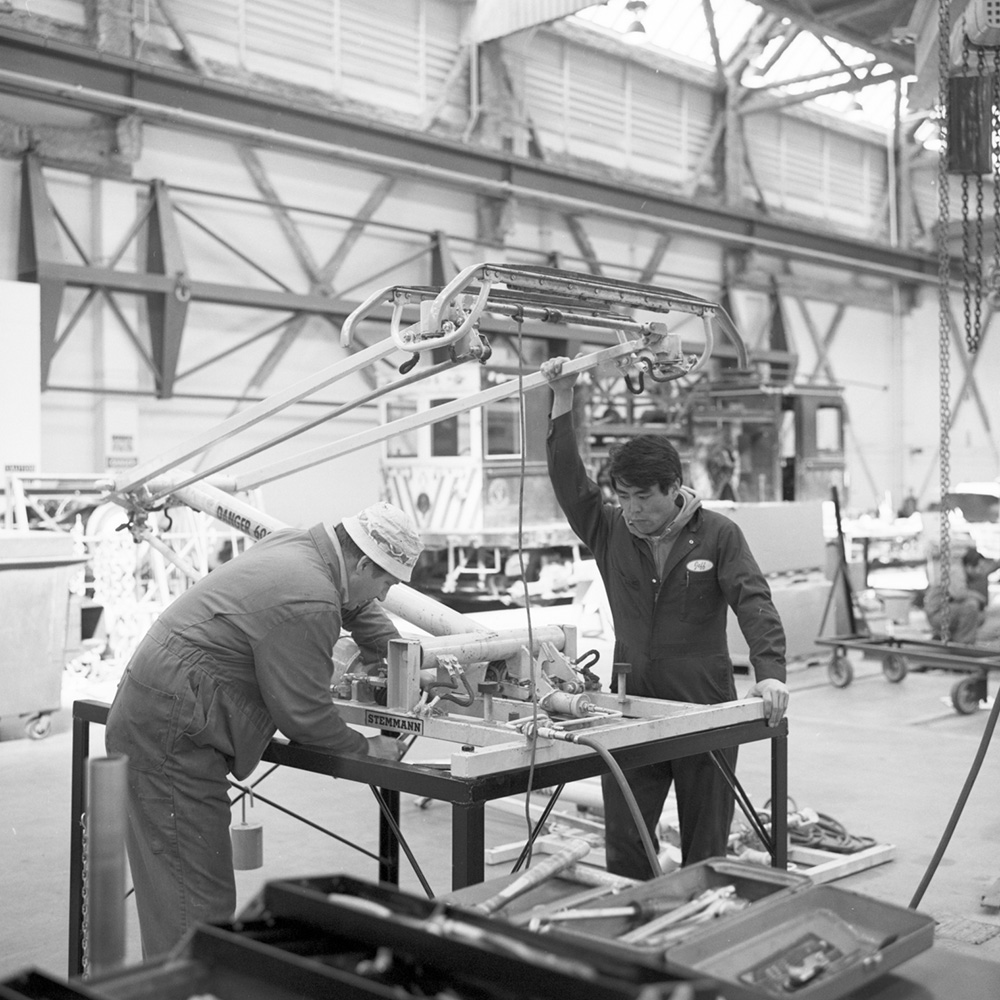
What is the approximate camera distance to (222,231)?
13.2 metres

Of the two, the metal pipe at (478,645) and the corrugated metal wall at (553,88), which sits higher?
the corrugated metal wall at (553,88)

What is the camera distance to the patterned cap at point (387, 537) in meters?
3.08

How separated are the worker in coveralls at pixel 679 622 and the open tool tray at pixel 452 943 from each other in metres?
2.24

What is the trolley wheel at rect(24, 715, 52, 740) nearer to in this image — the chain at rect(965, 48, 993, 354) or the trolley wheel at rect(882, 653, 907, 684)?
the chain at rect(965, 48, 993, 354)

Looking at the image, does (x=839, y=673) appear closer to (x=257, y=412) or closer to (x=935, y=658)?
(x=935, y=658)

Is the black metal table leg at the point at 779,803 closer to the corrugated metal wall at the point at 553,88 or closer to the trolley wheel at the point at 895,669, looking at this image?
the trolley wheel at the point at 895,669

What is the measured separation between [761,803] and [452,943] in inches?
212

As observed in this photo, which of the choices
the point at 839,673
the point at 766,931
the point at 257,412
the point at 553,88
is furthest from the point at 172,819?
the point at 553,88

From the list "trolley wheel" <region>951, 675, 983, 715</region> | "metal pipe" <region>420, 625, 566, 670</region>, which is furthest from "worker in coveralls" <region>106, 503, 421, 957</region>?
"trolley wheel" <region>951, 675, 983, 715</region>

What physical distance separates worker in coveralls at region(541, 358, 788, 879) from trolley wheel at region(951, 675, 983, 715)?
18.3ft

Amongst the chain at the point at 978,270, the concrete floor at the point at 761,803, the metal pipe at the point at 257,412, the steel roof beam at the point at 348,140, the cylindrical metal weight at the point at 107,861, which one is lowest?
the concrete floor at the point at 761,803

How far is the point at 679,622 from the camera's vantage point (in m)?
3.77

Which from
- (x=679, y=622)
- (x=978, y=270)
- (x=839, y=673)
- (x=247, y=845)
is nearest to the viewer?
(x=679, y=622)

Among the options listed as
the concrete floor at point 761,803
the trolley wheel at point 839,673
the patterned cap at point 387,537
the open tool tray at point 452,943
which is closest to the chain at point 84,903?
the concrete floor at point 761,803
